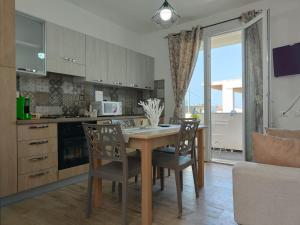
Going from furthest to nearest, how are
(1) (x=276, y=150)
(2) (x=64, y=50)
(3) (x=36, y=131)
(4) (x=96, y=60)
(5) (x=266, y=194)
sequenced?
(4) (x=96, y=60) → (2) (x=64, y=50) → (3) (x=36, y=131) → (1) (x=276, y=150) → (5) (x=266, y=194)

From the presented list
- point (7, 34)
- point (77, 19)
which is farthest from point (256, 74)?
point (7, 34)

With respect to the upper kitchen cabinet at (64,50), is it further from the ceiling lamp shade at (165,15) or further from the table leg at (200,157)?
the table leg at (200,157)

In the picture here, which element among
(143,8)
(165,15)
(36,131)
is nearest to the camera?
(36,131)

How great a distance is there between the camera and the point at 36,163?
8.11 feet

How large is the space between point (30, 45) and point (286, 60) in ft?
11.7

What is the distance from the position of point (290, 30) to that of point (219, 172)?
2.39 metres

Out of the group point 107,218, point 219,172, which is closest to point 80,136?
point 107,218

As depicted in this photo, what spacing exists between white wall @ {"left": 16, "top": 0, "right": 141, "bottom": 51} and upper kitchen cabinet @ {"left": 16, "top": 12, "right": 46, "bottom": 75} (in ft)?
0.84

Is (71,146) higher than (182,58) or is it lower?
lower

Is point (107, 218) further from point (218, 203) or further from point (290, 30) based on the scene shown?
point (290, 30)

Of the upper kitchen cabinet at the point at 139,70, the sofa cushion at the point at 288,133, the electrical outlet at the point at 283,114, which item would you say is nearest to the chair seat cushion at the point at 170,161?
the sofa cushion at the point at 288,133

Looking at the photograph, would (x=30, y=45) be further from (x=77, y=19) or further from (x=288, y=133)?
(x=288, y=133)

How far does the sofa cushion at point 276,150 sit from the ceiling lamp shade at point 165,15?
72.5 inches

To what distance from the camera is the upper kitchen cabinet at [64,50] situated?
2895mm
